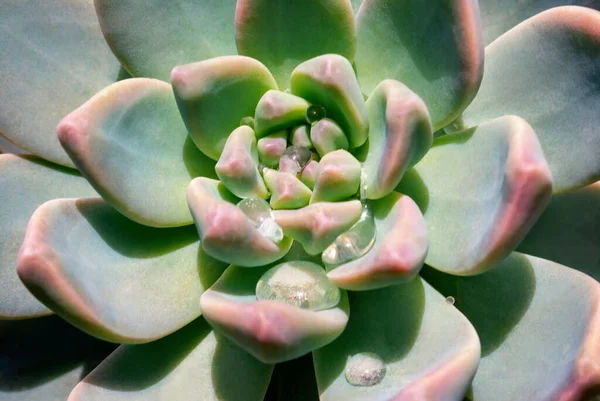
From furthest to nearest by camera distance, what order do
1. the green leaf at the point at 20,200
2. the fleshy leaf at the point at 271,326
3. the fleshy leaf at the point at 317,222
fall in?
the green leaf at the point at 20,200 < the fleshy leaf at the point at 317,222 < the fleshy leaf at the point at 271,326

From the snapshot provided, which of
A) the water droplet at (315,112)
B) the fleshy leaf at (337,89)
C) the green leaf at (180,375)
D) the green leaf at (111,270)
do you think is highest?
the fleshy leaf at (337,89)

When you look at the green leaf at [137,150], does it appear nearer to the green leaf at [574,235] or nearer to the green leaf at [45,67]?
the green leaf at [45,67]

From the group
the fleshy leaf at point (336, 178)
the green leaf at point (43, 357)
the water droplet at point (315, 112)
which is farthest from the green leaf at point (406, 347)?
the green leaf at point (43, 357)

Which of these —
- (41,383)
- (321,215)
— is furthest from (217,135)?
(41,383)

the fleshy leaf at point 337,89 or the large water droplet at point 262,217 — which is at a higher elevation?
the fleshy leaf at point 337,89

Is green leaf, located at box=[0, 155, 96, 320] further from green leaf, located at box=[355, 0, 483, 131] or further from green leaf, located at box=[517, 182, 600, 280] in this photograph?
green leaf, located at box=[517, 182, 600, 280]

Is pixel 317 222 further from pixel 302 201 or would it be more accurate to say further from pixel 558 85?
pixel 558 85

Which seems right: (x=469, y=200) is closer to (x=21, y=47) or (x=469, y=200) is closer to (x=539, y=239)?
(x=539, y=239)

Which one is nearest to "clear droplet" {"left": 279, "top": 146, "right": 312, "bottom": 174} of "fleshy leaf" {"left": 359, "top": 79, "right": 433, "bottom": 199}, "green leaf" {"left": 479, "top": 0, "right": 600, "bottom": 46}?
"fleshy leaf" {"left": 359, "top": 79, "right": 433, "bottom": 199}
